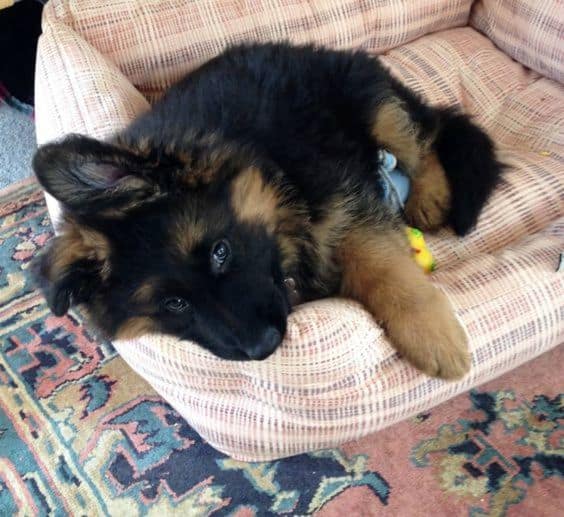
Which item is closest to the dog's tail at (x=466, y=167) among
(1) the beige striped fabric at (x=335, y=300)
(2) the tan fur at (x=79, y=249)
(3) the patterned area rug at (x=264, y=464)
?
(1) the beige striped fabric at (x=335, y=300)

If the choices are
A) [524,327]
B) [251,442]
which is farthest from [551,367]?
[251,442]

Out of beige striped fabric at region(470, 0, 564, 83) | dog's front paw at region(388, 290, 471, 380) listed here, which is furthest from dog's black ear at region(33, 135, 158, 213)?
beige striped fabric at region(470, 0, 564, 83)

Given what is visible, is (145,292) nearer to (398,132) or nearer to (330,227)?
(330,227)

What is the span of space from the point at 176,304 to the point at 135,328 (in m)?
0.22

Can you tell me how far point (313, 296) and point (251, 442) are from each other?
55 centimetres

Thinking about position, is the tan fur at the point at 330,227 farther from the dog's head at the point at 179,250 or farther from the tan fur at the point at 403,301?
the dog's head at the point at 179,250

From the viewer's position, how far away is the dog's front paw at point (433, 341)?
1783 millimetres

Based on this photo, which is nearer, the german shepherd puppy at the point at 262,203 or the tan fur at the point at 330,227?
the german shepherd puppy at the point at 262,203

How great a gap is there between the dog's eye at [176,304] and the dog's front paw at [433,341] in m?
0.65

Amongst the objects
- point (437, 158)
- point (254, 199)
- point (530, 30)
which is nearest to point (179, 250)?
point (254, 199)

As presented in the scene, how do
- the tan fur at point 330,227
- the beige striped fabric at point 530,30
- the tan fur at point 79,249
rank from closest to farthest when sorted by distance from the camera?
the tan fur at point 79,249 → the tan fur at point 330,227 → the beige striped fabric at point 530,30

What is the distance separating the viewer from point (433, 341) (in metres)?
1.78

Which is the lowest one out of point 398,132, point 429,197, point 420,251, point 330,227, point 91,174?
point 420,251

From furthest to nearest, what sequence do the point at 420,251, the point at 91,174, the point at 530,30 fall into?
1. the point at 530,30
2. the point at 420,251
3. the point at 91,174
